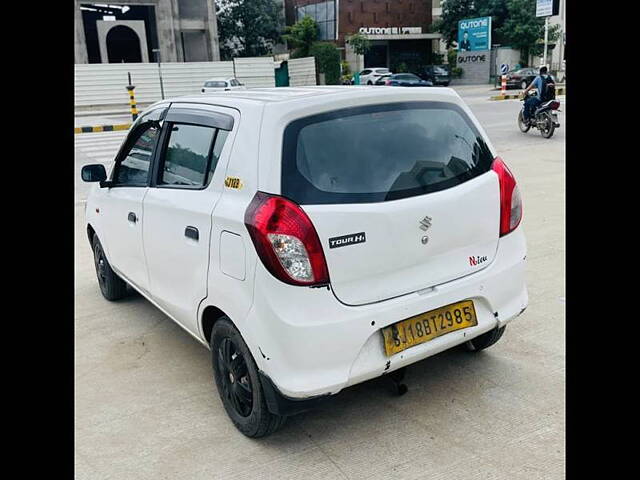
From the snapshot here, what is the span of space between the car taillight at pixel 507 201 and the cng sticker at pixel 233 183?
134cm

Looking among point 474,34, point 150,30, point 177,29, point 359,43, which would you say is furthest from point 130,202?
point 474,34

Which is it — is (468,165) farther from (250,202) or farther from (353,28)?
(353,28)

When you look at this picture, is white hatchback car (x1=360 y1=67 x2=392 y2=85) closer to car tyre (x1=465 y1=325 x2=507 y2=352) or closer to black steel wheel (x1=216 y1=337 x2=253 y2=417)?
car tyre (x1=465 y1=325 x2=507 y2=352)

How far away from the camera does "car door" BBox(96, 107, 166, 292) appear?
3678mm

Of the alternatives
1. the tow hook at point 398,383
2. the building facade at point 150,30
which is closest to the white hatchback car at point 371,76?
the building facade at point 150,30

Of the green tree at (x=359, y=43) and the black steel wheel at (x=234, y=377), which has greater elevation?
the green tree at (x=359, y=43)

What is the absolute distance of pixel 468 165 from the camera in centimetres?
298

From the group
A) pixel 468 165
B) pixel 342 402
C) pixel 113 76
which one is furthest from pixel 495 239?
pixel 113 76

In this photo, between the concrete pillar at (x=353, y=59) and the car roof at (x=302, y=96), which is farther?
the concrete pillar at (x=353, y=59)

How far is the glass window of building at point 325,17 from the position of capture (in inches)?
1948

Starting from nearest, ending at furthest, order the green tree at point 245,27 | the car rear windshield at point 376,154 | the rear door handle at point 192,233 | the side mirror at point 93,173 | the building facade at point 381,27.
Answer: the car rear windshield at point 376,154
the rear door handle at point 192,233
the side mirror at point 93,173
the building facade at point 381,27
the green tree at point 245,27

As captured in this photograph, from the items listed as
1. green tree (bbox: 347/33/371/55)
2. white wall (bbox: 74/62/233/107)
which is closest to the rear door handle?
white wall (bbox: 74/62/233/107)

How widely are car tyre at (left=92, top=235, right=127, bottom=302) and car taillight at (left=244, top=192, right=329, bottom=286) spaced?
2597 mm

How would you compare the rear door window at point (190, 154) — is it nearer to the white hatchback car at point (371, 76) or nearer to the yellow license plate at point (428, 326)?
the yellow license plate at point (428, 326)
